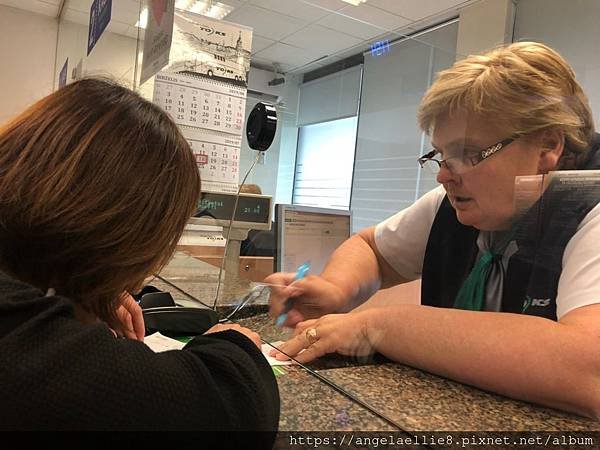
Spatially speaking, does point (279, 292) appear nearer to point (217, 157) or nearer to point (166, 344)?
point (166, 344)

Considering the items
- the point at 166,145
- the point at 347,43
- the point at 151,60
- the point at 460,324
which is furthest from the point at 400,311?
the point at 347,43

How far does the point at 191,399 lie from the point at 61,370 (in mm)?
104

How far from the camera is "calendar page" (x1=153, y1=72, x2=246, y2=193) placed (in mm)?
1227

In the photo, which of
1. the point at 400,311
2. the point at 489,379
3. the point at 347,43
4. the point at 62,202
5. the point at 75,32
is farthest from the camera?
the point at 75,32

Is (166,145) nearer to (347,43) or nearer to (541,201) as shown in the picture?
(541,201)

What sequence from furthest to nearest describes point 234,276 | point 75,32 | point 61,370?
point 75,32, point 234,276, point 61,370

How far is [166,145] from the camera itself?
0.57 m

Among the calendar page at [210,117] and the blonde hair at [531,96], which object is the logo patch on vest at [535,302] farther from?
the calendar page at [210,117]

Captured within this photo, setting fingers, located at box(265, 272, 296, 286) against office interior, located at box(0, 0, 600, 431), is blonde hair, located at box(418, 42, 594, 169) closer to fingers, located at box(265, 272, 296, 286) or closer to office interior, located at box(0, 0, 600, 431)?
office interior, located at box(0, 0, 600, 431)

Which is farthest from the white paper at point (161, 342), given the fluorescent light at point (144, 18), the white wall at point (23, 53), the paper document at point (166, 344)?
the white wall at point (23, 53)

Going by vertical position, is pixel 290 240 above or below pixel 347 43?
below

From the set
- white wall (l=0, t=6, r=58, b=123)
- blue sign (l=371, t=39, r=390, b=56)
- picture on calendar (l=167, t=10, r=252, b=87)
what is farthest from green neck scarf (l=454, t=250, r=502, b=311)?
white wall (l=0, t=6, r=58, b=123)

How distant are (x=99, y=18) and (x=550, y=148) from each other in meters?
2.13

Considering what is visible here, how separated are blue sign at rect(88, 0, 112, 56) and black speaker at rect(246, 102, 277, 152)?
3.57 feet
